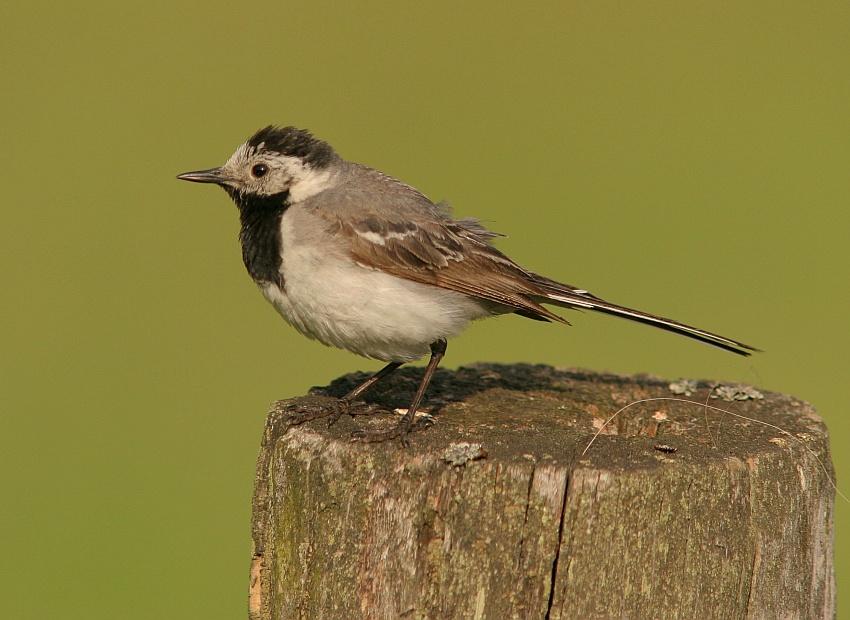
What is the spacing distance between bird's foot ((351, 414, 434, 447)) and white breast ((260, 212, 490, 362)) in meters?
0.84

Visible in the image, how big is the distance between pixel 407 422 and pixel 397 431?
29 centimetres

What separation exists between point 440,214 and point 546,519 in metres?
3.04

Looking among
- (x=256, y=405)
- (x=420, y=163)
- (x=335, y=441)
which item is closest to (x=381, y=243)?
(x=335, y=441)

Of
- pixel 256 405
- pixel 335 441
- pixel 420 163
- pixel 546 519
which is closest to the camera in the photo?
pixel 546 519

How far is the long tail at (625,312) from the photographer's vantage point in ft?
21.6

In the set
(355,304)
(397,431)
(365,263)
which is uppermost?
(365,263)

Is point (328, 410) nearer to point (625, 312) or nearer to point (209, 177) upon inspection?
point (625, 312)

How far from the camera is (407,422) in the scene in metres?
5.41

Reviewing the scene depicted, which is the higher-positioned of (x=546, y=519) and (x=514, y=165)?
(x=514, y=165)

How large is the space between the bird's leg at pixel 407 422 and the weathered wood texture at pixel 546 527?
102mm

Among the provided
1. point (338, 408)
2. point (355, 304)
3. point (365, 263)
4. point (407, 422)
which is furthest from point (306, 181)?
point (407, 422)

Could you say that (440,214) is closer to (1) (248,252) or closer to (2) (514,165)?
(1) (248,252)

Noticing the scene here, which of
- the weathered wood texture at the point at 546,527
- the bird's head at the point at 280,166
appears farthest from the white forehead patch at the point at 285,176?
the weathered wood texture at the point at 546,527

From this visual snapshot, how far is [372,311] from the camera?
627 centimetres
